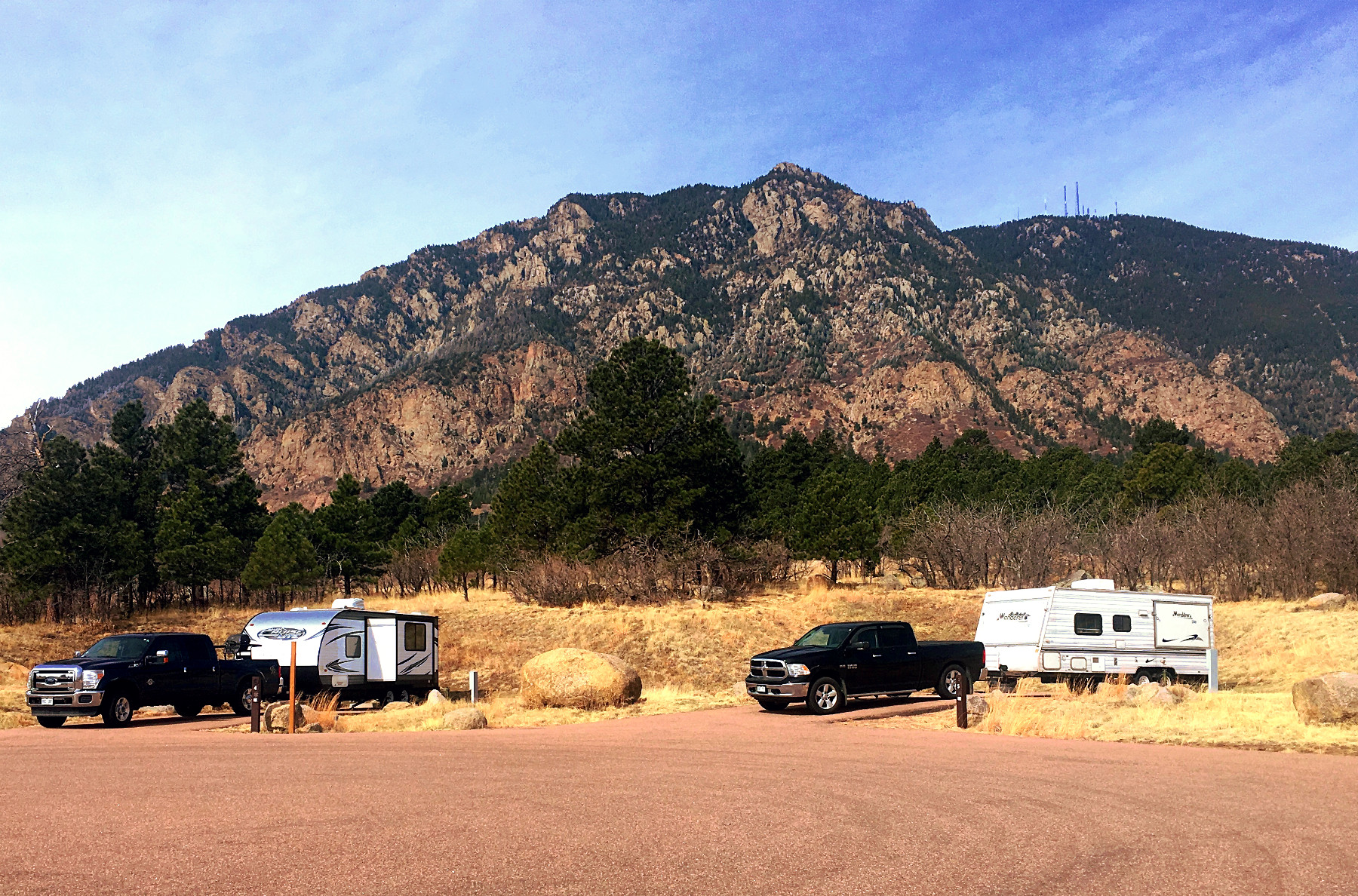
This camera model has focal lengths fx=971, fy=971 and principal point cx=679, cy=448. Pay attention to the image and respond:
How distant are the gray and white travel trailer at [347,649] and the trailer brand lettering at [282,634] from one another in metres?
0.02

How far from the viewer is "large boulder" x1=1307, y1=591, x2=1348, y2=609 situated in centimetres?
3369

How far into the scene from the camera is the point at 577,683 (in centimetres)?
2069

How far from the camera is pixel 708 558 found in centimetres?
4109

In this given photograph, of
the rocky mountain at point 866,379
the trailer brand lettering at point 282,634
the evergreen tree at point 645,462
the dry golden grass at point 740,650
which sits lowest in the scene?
the dry golden grass at point 740,650

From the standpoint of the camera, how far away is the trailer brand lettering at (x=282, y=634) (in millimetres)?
22266

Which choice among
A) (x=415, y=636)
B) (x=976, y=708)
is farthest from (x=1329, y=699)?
(x=415, y=636)

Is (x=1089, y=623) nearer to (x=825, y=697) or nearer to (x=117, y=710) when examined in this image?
(x=825, y=697)

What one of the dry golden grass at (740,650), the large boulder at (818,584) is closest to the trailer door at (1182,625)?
the dry golden grass at (740,650)

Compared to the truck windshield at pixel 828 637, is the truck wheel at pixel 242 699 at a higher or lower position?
lower

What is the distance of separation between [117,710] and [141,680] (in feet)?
2.39

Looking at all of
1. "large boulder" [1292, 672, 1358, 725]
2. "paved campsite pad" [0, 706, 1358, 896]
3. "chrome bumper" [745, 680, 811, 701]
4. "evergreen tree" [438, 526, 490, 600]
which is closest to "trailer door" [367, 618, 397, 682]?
"paved campsite pad" [0, 706, 1358, 896]

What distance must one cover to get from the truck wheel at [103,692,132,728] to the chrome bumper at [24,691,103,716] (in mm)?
225

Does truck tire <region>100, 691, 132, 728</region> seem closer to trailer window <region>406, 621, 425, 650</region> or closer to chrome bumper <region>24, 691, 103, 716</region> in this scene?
chrome bumper <region>24, 691, 103, 716</region>

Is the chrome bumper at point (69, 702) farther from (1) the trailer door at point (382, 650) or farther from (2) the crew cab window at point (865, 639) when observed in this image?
(2) the crew cab window at point (865, 639)
